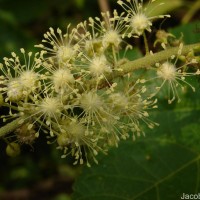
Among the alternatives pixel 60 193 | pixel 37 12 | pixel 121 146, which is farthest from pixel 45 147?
pixel 121 146

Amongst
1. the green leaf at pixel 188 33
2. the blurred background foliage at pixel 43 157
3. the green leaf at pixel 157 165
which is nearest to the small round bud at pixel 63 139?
the green leaf at pixel 157 165

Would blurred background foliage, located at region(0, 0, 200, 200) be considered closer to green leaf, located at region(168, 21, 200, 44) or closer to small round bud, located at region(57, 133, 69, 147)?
green leaf, located at region(168, 21, 200, 44)

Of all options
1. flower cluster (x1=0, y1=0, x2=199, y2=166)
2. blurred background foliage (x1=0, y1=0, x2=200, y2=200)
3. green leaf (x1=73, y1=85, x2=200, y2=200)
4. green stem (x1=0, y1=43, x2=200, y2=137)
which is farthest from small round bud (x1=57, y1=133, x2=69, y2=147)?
blurred background foliage (x1=0, y1=0, x2=200, y2=200)

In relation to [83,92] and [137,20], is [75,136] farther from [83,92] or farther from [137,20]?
[137,20]

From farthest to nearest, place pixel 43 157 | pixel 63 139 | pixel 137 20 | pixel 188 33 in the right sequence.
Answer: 1. pixel 43 157
2. pixel 188 33
3. pixel 137 20
4. pixel 63 139

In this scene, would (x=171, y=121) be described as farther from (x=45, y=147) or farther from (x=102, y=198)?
(x=45, y=147)

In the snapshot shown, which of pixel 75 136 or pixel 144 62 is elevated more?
pixel 144 62

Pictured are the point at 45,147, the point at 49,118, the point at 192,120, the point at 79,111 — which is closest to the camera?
the point at 49,118

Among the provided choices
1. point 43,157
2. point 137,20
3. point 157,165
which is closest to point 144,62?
point 137,20
